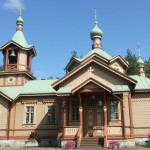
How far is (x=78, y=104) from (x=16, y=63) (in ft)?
29.8

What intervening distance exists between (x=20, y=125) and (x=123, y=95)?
9.41 meters

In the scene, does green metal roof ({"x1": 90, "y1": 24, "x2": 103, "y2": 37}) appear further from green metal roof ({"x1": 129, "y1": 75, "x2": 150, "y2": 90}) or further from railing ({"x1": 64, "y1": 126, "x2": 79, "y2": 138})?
railing ({"x1": 64, "y1": 126, "x2": 79, "y2": 138})

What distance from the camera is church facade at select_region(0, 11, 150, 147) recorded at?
53.8 ft

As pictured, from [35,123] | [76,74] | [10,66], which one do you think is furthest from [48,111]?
[10,66]

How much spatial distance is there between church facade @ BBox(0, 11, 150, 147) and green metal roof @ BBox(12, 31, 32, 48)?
0.93 ft

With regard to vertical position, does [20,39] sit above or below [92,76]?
above

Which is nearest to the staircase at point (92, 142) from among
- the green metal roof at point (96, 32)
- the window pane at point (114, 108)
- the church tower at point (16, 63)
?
the window pane at point (114, 108)

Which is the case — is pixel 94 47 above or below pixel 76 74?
above

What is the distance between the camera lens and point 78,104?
18.8 meters

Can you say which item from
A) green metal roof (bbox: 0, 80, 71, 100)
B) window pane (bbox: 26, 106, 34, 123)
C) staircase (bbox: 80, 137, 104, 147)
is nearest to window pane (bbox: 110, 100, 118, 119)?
staircase (bbox: 80, 137, 104, 147)

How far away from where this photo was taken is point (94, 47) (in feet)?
81.0

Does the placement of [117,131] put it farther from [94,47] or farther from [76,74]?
[94,47]

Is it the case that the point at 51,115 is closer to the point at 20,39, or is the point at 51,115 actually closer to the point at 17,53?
the point at 17,53

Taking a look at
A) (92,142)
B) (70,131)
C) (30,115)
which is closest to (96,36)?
(30,115)
